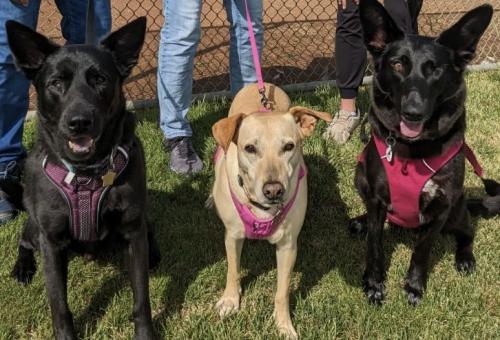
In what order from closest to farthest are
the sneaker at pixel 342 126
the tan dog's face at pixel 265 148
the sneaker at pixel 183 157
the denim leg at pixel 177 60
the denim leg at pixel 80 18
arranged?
the tan dog's face at pixel 265 148, the denim leg at pixel 80 18, the denim leg at pixel 177 60, the sneaker at pixel 183 157, the sneaker at pixel 342 126

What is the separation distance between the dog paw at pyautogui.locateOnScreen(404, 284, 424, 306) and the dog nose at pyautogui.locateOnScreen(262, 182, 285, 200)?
3.60 feet

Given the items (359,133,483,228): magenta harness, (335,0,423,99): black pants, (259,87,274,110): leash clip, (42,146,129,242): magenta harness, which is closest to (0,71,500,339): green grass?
(359,133,483,228): magenta harness

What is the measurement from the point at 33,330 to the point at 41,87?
1268 mm

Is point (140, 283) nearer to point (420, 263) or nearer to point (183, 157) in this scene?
Answer: point (420, 263)

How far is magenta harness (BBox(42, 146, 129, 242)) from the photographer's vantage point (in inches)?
94.1

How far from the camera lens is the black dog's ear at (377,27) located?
2.77 m

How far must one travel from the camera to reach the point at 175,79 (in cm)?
400

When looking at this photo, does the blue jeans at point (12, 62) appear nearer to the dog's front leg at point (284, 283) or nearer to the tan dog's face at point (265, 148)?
the tan dog's face at point (265, 148)

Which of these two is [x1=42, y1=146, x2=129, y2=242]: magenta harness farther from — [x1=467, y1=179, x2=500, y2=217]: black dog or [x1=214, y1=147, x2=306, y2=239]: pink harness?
[x1=467, y1=179, x2=500, y2=217]: black dog

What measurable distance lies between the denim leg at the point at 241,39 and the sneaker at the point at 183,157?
655 millimetres

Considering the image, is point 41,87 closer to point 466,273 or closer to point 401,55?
point 401,55

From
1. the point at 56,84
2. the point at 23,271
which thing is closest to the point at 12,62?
the point at 56,84

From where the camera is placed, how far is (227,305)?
2891mm

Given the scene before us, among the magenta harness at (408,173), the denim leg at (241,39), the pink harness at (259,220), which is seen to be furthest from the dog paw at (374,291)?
the denim leg at (241,39)
